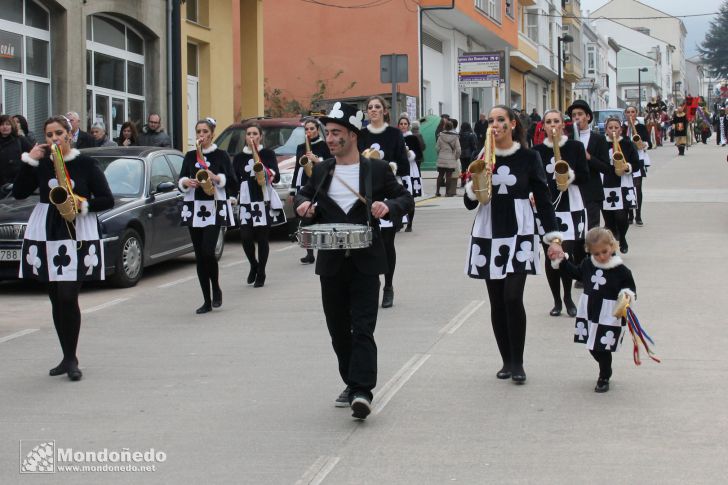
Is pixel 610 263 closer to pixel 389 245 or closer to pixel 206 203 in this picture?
pixel 389 245

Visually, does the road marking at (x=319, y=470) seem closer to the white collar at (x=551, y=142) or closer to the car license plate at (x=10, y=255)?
the white collar at (x=551, y=142)

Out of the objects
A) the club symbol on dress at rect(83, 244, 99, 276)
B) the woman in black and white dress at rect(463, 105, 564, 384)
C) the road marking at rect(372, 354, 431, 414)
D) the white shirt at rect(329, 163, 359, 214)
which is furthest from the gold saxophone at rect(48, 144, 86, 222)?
the woman in black and white dress at rect(463, 105, 564, 384)

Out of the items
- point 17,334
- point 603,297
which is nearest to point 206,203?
point 17,334

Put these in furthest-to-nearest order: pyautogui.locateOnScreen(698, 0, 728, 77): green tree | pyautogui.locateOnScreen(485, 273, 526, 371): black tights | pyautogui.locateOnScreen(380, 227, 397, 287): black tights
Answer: pyautogui.locateOnScreen(698, 0, 728, 77): green tree < pyautogui.locateOnScreen(380, 227, 397, 287): black tights < pyautogui.locateOnScreen(485, 273, 526, 371): black tights

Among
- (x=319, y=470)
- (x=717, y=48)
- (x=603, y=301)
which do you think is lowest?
(x=319, y=470)

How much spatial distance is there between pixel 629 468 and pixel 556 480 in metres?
0.43

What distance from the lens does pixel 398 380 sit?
7777 mm

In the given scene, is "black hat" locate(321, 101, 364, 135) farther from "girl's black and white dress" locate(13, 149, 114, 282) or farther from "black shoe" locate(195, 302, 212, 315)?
"black shoe" locate(195, 302, 212, 315)

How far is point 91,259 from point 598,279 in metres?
3.55

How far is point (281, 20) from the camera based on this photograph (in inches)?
1533

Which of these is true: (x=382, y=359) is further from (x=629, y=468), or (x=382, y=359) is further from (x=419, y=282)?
(x=419, y=282)

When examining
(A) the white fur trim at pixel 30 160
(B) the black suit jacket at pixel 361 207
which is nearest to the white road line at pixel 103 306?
(A) the white fur trim at pixel 30 160

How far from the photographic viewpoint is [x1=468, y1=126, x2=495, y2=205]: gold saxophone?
7.23m

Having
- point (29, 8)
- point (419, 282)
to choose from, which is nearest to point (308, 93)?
point (29, 8)
